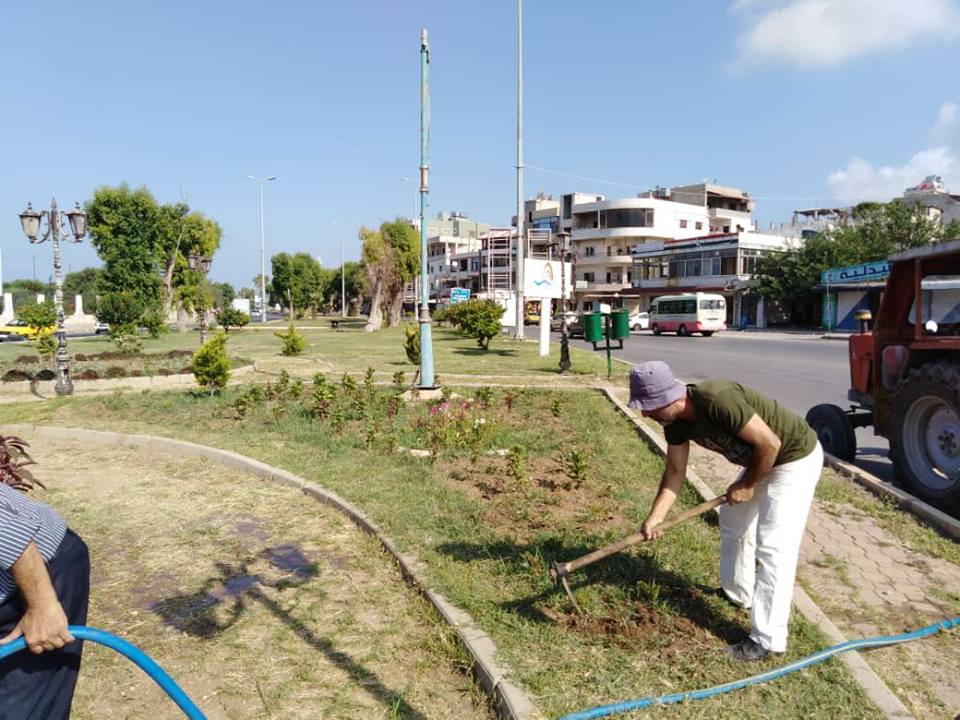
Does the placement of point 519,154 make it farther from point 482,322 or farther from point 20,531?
point 20,531

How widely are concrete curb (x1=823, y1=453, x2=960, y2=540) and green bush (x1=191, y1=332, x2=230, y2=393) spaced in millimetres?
8573

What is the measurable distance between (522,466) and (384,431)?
250cm

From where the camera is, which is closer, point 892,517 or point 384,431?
point 892,517

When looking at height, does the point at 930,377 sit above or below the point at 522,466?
above

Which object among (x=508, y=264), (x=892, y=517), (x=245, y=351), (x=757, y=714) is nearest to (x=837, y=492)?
(x=892, y=517)

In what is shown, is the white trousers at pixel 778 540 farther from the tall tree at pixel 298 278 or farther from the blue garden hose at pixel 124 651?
the tall tree at pixel 298 278

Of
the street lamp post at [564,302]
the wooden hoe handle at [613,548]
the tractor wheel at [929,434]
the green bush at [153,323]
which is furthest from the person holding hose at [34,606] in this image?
the green bush at [153,323]

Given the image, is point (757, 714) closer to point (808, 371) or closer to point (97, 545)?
point (97, 545)

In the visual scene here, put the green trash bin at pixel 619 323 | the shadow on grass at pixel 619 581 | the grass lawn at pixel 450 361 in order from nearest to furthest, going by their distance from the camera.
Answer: the shadow on grass at pixel 619 581
the green trash bin at pixel 619 323
the grass lawn at pixel 450 361

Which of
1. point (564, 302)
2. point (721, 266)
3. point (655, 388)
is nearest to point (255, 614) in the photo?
point (655, 388)

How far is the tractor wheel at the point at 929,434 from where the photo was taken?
18.0ft

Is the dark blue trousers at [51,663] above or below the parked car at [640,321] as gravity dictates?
below

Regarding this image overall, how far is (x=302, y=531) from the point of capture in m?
5.33

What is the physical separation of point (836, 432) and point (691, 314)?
2905cm
